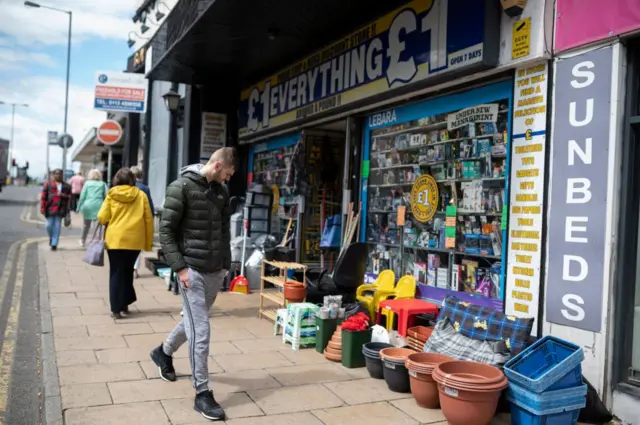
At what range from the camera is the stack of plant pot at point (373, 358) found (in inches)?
194

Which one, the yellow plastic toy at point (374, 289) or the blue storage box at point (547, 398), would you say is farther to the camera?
the yellow plastic toy at point (374, 289)

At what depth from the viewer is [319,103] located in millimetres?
8328

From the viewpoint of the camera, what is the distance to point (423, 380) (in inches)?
168

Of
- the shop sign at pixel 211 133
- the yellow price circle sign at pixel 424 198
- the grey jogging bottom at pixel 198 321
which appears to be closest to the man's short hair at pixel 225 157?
the grey jogging bottom at pixel 198 321

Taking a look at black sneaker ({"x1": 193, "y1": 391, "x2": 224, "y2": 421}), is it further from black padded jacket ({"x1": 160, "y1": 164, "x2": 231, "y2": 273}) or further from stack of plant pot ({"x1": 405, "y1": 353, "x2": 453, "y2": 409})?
stack of plant pot ({"x1": 405, "y1": 353, "x2": 453, "y2": 409})

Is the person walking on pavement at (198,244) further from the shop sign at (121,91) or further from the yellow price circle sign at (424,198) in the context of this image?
the shop sign at (121,91)

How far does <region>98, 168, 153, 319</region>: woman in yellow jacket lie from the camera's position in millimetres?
6785

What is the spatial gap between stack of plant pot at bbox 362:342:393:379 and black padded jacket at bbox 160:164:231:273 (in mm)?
1574

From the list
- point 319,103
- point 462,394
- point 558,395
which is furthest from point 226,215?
point 319,103

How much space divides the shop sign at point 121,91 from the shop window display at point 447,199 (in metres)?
9.32

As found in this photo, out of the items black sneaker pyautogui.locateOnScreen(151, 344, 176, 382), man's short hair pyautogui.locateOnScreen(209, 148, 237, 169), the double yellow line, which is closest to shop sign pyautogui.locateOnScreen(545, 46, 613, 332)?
man's short hair pyautogui.locateOnScreen(209, 148, 237, 169)

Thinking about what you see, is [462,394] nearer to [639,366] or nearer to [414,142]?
[639,366]

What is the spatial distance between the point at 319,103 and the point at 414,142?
2039 mm

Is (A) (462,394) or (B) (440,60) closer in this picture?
(A) (462,394)
